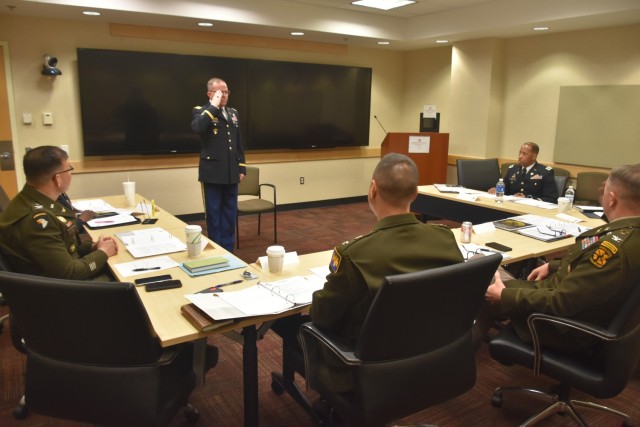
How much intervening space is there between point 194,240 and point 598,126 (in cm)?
497

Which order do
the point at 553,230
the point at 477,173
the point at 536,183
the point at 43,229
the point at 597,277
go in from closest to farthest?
1. the point at 597,277
2. the point at 43,229
3. the point at 553,230
4. the point at 536,183
5. the point at 477,173

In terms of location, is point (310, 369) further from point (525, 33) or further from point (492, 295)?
point (525, 33)

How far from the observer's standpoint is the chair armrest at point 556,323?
1.75 m

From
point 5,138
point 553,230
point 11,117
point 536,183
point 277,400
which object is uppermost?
point 11,117

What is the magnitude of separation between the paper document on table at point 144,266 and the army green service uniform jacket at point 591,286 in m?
1.51

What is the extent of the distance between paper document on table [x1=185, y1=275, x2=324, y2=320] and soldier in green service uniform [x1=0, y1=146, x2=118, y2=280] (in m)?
0.59

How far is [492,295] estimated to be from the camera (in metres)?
2.07

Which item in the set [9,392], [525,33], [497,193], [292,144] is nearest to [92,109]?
[292,144]

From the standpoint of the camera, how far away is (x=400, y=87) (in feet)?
25.4

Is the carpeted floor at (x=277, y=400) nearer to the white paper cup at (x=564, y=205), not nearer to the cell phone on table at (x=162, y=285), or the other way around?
the cell phone on table at (x=162, y=285)

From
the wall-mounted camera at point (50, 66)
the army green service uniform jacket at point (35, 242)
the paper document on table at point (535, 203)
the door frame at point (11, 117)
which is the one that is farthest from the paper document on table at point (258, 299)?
the door frame at point (11, 117)

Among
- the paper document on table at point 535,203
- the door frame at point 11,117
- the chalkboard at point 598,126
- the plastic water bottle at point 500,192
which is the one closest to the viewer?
the paper document on table at point 535,203

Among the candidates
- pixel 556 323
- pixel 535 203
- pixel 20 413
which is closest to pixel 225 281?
pixel 20 413

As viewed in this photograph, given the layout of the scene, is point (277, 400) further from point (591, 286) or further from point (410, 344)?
point (591, 286)
